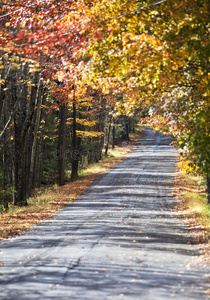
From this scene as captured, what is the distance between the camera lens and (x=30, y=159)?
25.1 meters

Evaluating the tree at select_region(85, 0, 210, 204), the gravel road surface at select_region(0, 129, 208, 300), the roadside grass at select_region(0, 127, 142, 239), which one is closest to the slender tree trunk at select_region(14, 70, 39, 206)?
the roadside grass at select_region(0, 127, 142, 239)

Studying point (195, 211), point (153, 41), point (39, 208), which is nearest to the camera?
point (153, 41)

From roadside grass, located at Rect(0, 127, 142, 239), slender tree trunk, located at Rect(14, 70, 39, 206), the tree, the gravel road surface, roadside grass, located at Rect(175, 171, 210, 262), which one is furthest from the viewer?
slender tree trunk, located at Rect(14, 70, 39, 206)

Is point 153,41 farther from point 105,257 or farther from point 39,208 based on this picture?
point 39,208

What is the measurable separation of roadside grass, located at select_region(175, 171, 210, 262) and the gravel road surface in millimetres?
289

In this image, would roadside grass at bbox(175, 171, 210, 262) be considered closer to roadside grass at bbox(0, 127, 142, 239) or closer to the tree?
the tree

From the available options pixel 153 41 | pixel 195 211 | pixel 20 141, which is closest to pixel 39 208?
pixel 20 141

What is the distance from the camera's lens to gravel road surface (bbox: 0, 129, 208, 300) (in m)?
6.43

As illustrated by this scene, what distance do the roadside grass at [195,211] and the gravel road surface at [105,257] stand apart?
0.29 m

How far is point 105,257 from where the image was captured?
860 cm

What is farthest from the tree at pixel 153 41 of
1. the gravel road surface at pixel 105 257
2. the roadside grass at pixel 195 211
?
the gravel road surface at pixel 105 257

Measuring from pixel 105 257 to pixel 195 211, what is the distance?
313 inches

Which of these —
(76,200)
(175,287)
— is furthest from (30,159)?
(175,287)

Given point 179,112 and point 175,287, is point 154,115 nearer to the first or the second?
point 179,112
